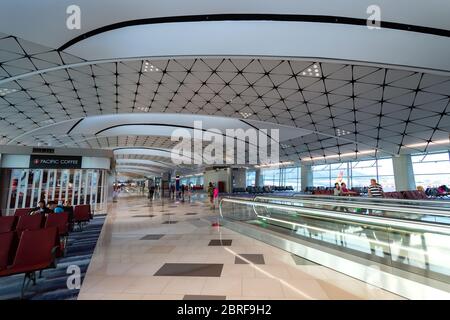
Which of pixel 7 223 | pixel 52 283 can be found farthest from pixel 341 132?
pixel 7 223

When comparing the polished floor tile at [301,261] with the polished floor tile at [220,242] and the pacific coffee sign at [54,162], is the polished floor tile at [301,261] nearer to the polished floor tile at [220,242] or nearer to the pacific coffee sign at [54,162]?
the polished floor tile at [220,242]

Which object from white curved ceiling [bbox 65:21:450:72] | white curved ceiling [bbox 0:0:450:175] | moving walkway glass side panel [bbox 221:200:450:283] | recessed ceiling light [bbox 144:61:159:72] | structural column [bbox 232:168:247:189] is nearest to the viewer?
moving walkway glass side panel [bbox 221:200:450:283]

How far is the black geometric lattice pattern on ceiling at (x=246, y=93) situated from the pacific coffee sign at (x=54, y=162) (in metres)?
4.41

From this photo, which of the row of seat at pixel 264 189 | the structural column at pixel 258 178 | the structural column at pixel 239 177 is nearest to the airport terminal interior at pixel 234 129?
the row of seat at pixel 264 189

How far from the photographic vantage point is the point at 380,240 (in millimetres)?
4055

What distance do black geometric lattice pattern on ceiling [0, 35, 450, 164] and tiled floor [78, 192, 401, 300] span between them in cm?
1024

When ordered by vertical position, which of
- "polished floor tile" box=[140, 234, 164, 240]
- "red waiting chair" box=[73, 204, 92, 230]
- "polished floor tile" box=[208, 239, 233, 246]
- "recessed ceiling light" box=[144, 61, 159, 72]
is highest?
"recessed ceiling light" box=[144, 61, 159, 72]

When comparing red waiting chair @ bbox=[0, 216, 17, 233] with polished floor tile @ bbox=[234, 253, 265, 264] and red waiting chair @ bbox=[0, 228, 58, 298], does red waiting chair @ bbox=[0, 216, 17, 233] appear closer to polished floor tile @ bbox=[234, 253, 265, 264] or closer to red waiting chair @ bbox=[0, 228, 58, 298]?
red waiting chair @ bbox=[0, 228, 58, 298]

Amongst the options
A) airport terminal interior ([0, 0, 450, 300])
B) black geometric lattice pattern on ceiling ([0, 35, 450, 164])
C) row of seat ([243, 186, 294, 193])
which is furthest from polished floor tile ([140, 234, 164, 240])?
row of seat ([243, 186, 294, 193])

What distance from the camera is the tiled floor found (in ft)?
11.1

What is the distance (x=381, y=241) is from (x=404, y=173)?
79.9 feet

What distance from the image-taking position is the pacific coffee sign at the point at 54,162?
1667cm

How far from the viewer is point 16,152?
16359mm
